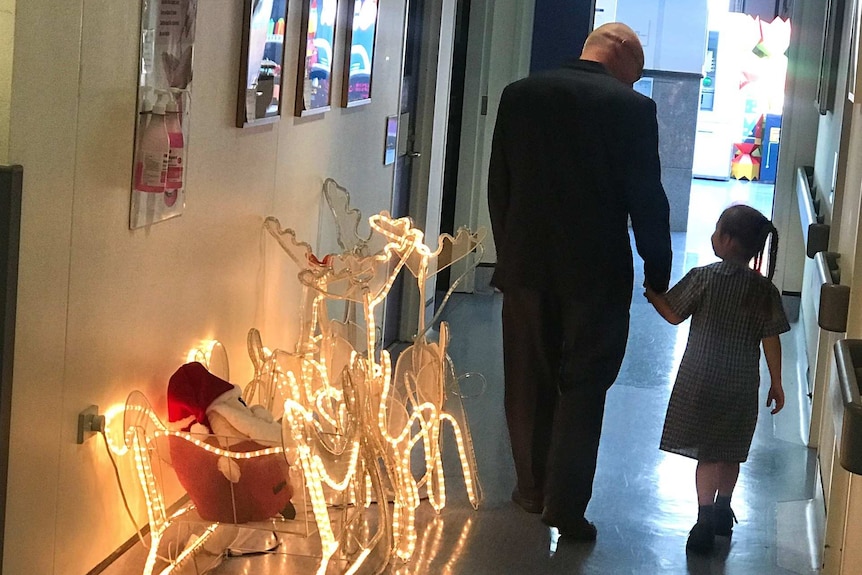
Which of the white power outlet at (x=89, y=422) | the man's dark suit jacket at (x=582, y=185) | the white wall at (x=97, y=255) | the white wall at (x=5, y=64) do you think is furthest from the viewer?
the man's dark suit jacket at (x=582, y=185)

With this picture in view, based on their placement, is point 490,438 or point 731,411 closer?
point 731,411

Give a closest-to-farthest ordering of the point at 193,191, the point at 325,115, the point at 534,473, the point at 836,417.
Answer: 1. the point at 836,417
2. the point at 193,191
3. the point at 534,473
4. the point at 325,115

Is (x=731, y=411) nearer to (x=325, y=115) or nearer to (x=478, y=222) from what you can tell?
(x=325, y=115)

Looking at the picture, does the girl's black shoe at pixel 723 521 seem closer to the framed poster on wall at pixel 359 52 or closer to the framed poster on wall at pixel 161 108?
the framed poster on wall at pixel 161 108

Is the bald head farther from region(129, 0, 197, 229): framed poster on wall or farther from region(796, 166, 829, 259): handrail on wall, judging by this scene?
region(129, 0, 197, 229): framed poster on wall

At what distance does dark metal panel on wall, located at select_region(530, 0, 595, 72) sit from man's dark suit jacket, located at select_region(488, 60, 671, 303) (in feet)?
14.3

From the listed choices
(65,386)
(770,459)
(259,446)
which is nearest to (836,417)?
(259,446)

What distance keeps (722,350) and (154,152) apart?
1.67 m

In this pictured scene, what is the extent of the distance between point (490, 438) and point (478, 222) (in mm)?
3130

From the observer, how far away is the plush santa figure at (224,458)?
2736mm

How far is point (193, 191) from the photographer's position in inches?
124

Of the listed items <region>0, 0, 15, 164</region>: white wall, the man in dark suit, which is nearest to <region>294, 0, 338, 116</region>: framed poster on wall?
the man in dark suit

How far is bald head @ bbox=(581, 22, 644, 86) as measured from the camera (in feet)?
11.7

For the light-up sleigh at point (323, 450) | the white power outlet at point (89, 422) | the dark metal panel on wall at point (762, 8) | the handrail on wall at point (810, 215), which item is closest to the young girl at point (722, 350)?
the light-up sleigh at point (323, 450)
